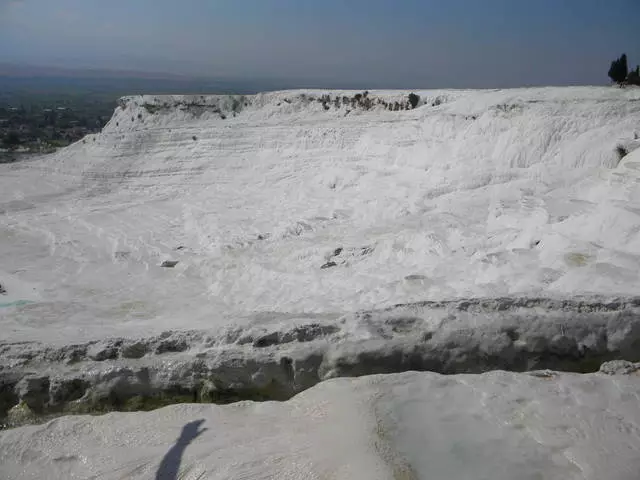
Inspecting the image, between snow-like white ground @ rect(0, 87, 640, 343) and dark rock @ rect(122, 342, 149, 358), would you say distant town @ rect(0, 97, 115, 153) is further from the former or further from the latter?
dark rock @ rect(122, 342, 149, 358)

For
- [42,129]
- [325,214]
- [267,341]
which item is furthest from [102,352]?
[42,129]

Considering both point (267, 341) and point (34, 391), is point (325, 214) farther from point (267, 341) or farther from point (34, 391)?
point (34, 391)

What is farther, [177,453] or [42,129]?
[42,129]

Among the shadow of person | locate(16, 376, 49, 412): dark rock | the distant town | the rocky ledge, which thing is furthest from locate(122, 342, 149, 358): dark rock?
the distant town

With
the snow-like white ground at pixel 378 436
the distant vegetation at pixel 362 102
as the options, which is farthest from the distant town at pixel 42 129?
the snow-like white ground at pixel 378 436

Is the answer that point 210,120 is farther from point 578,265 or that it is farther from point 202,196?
point 578,265
